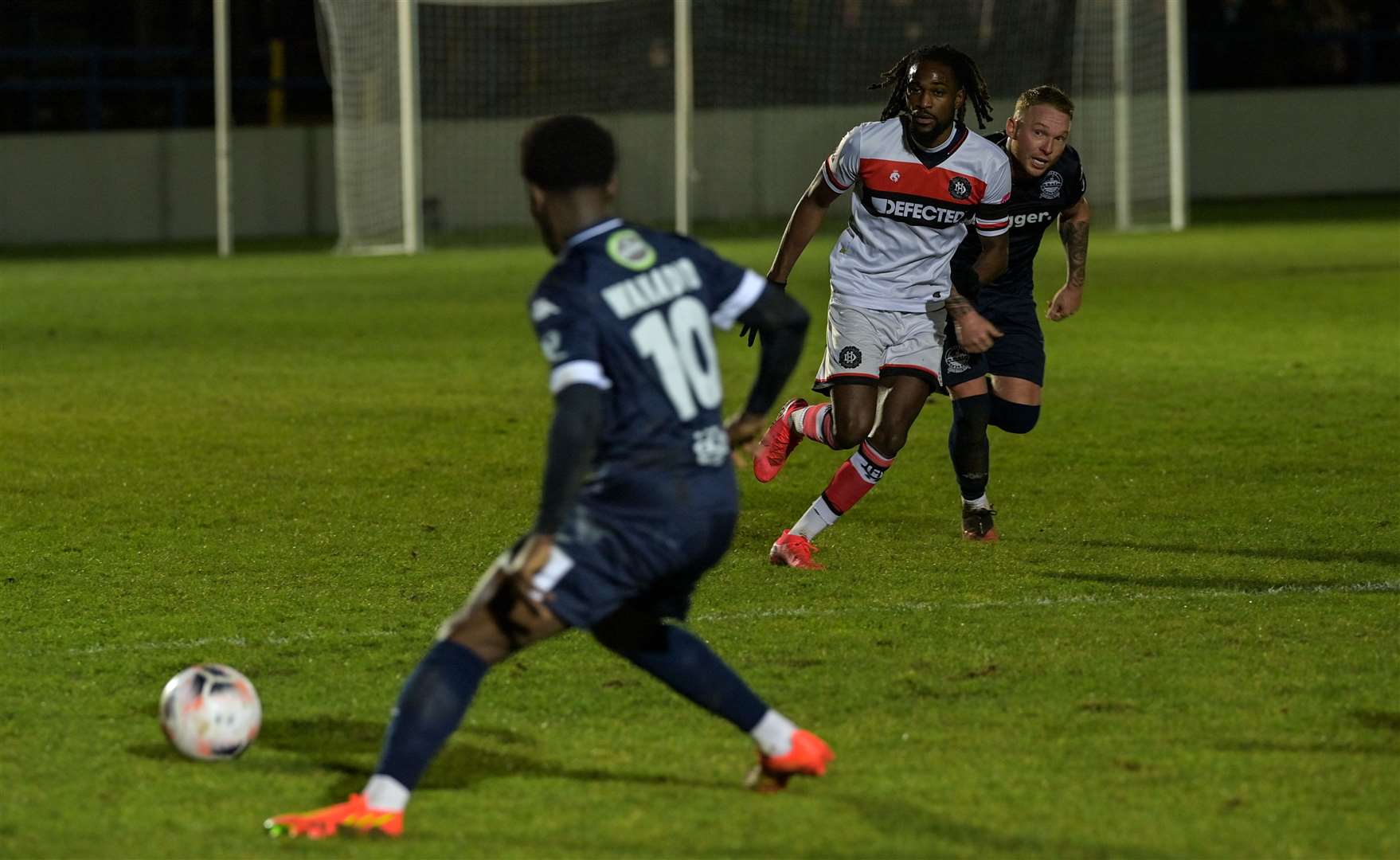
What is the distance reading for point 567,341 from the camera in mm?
3828

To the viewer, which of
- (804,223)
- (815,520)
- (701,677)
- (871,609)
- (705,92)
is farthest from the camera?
(705,92)

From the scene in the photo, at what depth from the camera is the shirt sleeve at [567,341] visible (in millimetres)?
3805

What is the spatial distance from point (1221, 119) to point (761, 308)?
32256 mm

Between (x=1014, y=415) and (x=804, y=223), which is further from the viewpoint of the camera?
(x=1014, y=415)

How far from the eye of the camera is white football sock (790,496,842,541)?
22.8 feet

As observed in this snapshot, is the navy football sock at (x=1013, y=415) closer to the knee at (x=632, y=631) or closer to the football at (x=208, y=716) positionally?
the knee at (x=632, y=631)

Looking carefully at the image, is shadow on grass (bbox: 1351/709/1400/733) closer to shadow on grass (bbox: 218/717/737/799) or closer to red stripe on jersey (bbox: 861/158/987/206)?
shadow on grass (bbox: 218/717/737/799)

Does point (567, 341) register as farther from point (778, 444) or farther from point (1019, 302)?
point (1019, 302)

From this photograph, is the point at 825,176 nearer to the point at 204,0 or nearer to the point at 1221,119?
the point at 204,0

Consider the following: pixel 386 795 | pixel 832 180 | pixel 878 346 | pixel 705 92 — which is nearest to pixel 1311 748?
pixel 386 795

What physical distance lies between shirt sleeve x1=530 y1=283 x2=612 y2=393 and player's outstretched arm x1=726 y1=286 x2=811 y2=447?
0.43 m

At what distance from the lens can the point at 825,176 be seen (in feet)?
22.5

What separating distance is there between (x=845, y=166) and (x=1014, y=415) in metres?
1.36

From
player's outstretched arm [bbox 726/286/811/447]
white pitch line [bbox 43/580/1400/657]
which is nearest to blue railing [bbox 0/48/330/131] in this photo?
white pitch line [bbox 43/580/1400/657]
